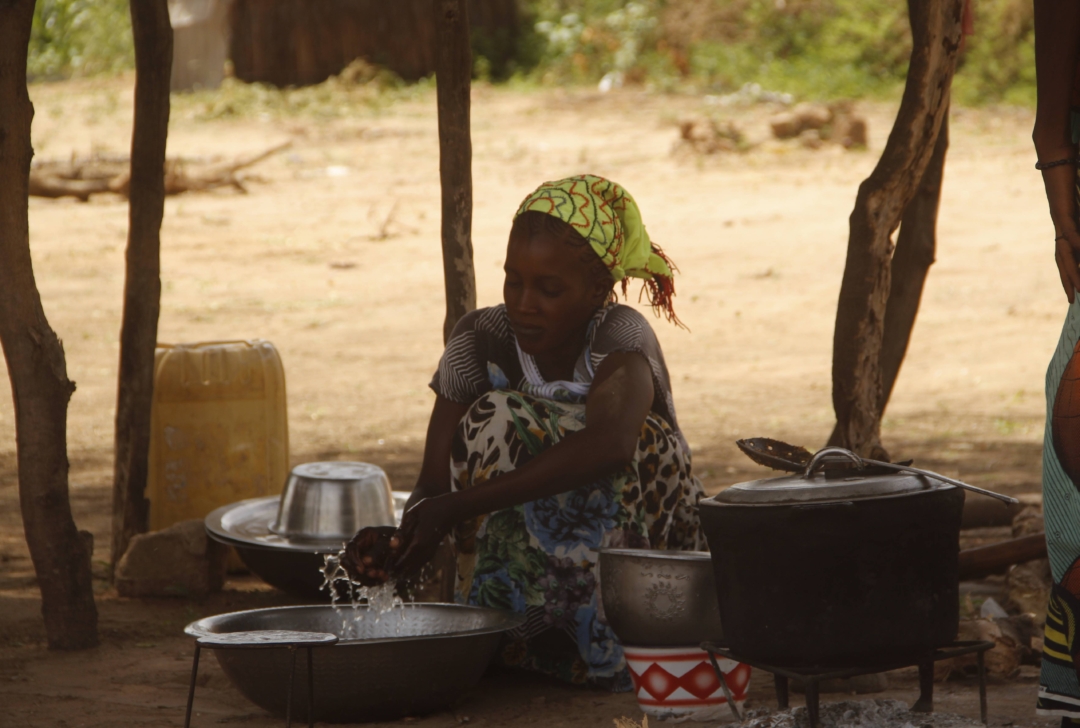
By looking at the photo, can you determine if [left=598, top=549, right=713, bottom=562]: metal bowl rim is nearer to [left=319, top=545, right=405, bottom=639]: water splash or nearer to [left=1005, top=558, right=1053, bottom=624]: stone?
[left=319, top=545, right=405, bottom=639]: water splash

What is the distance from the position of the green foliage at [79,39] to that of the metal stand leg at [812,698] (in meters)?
17.6

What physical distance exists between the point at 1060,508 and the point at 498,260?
7424mm

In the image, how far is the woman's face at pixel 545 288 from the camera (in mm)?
2734

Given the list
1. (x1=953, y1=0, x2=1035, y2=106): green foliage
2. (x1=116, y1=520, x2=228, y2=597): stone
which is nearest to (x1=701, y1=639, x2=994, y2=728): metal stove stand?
(x1=116, y1=520, x2=228, y2=597): stone

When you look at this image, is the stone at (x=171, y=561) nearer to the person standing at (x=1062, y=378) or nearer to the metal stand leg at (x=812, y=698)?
the metal stand leg at (x=812, y=698)

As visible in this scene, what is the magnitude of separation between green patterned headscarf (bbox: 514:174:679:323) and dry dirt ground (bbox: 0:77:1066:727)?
0.93 metres

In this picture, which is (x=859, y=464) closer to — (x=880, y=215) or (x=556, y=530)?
(x=556, y=530)

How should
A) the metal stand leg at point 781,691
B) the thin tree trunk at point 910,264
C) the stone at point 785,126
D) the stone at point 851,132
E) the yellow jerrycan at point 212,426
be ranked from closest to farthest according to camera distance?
the metal stand leg at point 781,691 < the yellow jerrycan at point 212,426 < the thin tree trunk at point 910,264 < the stone at point 851,132 < the stone at point 785,126

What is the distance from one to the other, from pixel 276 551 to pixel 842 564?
1787 millimetres

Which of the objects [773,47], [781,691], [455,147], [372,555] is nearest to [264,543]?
[372,555]

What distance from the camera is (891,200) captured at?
329cm

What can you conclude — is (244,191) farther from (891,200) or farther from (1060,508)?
(1060,508)

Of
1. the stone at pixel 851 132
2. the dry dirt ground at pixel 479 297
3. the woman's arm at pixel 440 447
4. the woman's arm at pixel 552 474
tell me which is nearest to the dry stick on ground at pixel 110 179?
the dry dirt ground at pixel 479 297

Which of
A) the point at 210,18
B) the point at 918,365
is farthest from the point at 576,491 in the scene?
the point at 210,18
